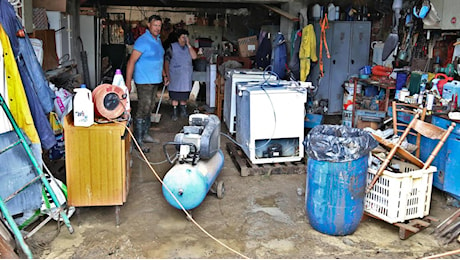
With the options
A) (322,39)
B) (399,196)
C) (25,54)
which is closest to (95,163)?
(25,54)

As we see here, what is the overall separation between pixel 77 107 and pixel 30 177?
0.70 meters

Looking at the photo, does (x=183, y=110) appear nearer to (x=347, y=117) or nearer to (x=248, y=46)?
(x=248, y=46)

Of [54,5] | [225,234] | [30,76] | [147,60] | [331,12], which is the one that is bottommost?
[225,234]

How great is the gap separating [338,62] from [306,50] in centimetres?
124

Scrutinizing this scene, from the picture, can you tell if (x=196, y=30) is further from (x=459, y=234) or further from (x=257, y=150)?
(x=459, y=234)

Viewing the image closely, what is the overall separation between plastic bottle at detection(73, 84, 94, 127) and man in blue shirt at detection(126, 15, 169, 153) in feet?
7.31

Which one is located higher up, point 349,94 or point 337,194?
point 349,94

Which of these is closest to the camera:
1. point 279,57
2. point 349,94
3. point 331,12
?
point 349,94

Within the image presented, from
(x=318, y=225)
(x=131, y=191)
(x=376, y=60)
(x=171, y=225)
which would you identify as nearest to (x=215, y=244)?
(x=171, y=225)

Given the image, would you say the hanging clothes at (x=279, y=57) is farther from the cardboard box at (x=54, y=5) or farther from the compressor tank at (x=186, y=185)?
the compressor tank at (x=186, y=185)

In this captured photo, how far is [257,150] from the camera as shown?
512 cm

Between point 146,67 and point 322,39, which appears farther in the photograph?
point 322,39

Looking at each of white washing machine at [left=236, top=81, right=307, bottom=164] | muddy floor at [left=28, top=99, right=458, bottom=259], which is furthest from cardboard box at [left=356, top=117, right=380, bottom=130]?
muddy floor at [left=28, top=99, right=458, bottom=259]

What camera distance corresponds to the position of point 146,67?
582 cm
